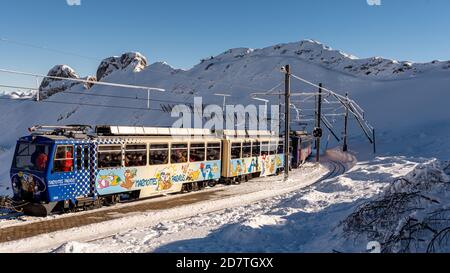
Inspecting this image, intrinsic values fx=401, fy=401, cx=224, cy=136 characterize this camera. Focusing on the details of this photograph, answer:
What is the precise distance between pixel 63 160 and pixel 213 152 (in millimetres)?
8855

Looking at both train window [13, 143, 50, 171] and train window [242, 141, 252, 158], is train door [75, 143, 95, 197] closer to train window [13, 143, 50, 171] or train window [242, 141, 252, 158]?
train window [13, 143, 50, 171]

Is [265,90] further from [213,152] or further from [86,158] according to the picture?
[86,158]

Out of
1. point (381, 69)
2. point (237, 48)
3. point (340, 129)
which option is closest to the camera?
point (340, 129)

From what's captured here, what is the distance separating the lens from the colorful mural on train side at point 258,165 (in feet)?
74.5

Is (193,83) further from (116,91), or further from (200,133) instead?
(200,133)

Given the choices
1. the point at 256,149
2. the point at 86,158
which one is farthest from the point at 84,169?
the point at 256,149

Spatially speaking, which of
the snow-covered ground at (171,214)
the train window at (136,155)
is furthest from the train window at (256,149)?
the train window at (136,155)

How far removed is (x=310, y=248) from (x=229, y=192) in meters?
11.7

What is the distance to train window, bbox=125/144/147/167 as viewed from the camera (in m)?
15.9

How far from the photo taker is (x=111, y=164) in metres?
15.4

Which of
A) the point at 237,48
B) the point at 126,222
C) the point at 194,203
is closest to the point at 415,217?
the point at 126,222

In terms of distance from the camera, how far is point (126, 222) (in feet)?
42.6

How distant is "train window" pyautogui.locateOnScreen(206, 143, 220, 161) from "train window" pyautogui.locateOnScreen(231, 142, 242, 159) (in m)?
1.18

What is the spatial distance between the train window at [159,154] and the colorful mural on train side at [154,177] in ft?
0.72
